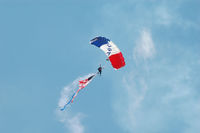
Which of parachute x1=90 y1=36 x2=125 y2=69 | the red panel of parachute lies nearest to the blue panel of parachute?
parachute x1=90 y1=36 x2=125 y2=69

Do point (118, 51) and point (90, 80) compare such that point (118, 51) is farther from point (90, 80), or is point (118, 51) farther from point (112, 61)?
point (90, 80)

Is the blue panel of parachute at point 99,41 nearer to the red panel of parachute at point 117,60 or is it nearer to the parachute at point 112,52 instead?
the parachute at point 112,52

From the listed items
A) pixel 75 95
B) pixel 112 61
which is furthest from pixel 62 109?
pixel 112 61

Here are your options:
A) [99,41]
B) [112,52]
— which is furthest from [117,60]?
[99,41]

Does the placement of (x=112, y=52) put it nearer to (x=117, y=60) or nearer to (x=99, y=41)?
(x=117, y=60)

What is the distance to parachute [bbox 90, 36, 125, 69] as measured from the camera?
80.8m

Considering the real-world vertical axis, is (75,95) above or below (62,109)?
above

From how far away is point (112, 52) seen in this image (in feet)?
266

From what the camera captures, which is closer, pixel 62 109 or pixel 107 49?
pixel 62 109

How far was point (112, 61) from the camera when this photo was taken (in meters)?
80.9

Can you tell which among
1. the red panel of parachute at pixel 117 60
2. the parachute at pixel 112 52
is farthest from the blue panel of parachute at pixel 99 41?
the red panel of parachute at pixel 117 60

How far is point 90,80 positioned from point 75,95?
5.05m

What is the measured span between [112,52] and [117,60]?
193 cm

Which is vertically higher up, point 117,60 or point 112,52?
point 112,52
